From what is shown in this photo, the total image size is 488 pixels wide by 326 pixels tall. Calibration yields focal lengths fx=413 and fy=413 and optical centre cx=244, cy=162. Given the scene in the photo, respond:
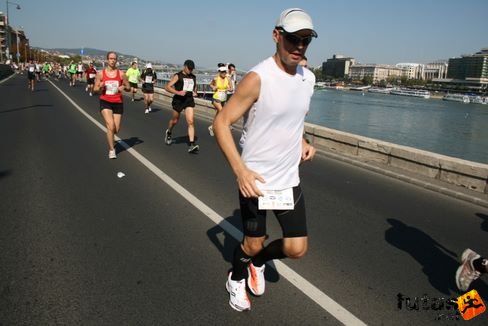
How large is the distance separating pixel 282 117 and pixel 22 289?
2490 mm

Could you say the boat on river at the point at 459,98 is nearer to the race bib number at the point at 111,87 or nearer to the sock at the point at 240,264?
the race bib number at the point at 111,87

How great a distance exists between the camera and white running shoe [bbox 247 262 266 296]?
3.27 metres

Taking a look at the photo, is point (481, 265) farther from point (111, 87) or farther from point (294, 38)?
point (111, 87)

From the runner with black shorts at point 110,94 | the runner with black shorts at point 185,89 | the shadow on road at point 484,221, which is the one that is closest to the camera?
the shadow on road at point 484,221

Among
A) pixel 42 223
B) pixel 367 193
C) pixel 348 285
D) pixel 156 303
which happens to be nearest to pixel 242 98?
pixel 156 303

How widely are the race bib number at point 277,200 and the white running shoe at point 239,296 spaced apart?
0.79 meters

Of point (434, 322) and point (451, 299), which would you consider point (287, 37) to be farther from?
point (451, 299)

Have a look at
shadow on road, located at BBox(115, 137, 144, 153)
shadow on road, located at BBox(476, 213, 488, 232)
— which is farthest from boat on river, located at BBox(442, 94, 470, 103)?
shadow on road, located at BBox(476, 213, 488, 232)

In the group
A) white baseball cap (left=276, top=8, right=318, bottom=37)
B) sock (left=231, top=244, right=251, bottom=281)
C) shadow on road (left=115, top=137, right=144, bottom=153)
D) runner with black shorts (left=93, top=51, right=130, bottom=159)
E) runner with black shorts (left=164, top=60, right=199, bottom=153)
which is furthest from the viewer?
runner with black shorts (left=164, top=60, right=199, bottom=153)

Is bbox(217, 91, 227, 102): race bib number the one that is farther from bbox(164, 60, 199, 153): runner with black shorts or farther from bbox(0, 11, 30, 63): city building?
bbox(0, 11, 30, 63): city building

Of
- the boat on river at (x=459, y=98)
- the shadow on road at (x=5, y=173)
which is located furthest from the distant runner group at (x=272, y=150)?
the boat on river at (x=459, y=98)

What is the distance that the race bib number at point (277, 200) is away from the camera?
267cm

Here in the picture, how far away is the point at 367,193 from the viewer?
6.80 meters

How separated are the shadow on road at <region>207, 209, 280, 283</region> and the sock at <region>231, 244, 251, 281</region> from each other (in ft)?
1.88
